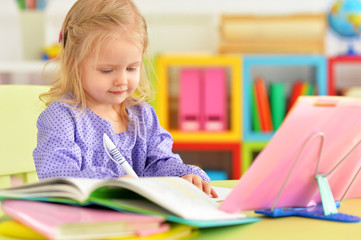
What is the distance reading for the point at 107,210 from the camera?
2.14 feet

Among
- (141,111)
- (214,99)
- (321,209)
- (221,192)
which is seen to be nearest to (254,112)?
(214,99)

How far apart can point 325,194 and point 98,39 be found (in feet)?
1.75

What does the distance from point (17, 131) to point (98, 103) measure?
0.19 m

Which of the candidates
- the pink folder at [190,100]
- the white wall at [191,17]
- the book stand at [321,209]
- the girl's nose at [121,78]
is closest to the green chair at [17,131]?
the girl's nose at [121,78]

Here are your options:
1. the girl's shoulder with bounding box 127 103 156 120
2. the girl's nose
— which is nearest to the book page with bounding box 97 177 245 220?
the girl's nose

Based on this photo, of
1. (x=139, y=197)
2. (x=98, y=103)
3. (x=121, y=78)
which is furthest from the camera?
(x=98, y=103)

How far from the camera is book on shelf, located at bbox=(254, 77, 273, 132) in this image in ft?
10.0

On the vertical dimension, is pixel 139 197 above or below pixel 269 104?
above

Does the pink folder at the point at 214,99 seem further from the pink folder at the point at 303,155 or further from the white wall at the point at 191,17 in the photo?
the pink folder at the point at 303,155

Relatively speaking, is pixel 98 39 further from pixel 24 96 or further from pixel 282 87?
pixel 282 87

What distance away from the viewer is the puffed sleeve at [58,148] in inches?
37.9

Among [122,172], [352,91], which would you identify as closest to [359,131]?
[122,172]

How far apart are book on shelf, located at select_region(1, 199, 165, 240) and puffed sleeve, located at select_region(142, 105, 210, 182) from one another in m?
0.47

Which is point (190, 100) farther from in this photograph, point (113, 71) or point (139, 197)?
point (139, 197)
